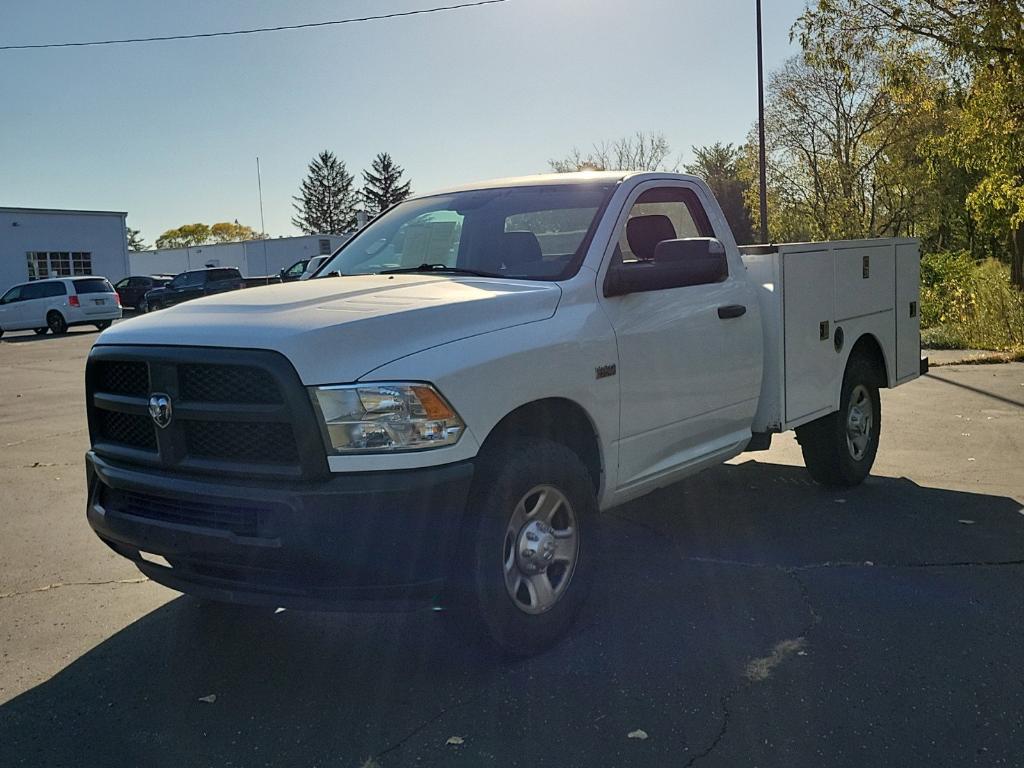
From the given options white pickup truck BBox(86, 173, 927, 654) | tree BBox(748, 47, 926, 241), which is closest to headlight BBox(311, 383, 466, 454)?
white pickup truck BBox(86, 173, 927, 654)

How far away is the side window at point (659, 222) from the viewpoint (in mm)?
5062

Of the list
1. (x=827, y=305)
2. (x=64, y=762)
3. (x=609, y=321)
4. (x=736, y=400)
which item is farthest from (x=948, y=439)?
(x=64, y=762)

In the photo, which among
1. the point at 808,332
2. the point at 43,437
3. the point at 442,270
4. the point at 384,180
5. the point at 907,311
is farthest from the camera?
the point at 384,180

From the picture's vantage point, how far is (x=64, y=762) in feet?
10.9

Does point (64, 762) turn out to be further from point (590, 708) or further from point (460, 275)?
point (460, 275)

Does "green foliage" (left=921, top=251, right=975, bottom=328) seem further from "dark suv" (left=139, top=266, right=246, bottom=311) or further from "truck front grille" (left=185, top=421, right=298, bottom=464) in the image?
"dark suv" (left=139, top=266, right=246, bottom=311)

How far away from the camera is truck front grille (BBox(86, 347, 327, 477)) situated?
134 inches

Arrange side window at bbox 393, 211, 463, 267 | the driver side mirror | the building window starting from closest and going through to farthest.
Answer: the driver side mirror → side window at bbox 393, 211, 463, 267 → the building window

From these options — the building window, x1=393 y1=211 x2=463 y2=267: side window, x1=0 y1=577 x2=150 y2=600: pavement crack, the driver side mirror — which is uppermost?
the building window

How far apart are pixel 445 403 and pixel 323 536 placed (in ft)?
2.02

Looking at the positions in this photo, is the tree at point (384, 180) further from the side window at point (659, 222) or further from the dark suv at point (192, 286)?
the side window at point (659, 222)

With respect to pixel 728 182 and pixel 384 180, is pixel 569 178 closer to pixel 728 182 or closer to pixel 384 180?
pixel 728 182

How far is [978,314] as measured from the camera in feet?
54.2

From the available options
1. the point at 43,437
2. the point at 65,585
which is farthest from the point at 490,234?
the point at 43,437
